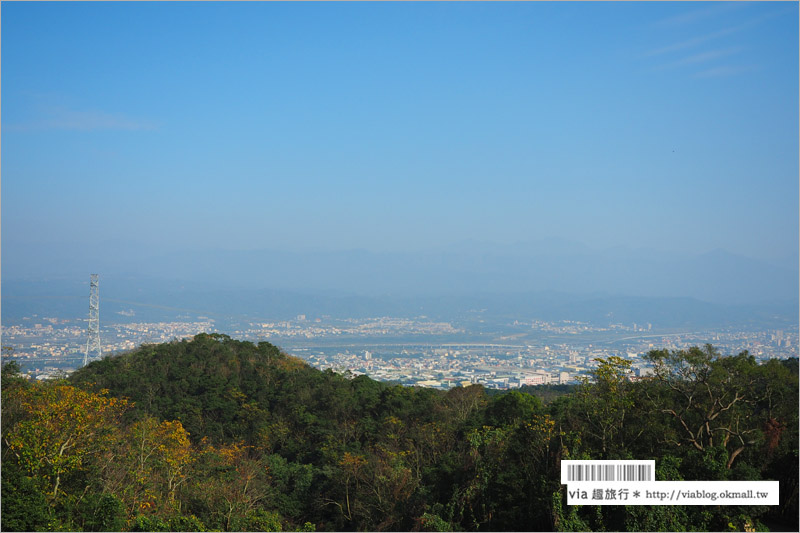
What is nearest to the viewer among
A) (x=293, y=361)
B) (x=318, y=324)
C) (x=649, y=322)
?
(x=293, y=361)

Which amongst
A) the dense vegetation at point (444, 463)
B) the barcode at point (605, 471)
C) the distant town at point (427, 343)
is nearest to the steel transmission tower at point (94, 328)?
the distant town at point (427, 343)

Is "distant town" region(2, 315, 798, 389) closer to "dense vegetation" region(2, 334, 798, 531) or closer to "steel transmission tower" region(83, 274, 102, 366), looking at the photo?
"steel transmission tower" region(83, 274, 102, 366)

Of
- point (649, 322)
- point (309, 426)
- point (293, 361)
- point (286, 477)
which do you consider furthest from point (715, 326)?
point (286, 477)

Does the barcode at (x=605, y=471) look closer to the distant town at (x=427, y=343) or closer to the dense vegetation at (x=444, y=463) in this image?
the dense vegetation at (x=444, y=463)

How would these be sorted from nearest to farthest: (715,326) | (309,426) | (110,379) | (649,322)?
1. (309,426)
2. (110,379)
3. (715,326)
4. (649,322)

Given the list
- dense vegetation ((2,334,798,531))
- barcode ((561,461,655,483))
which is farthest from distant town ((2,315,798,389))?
barcode ((561,461,655,483))

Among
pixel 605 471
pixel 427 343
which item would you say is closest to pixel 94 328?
pixel 427 343

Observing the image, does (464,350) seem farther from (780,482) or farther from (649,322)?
(780,482)
